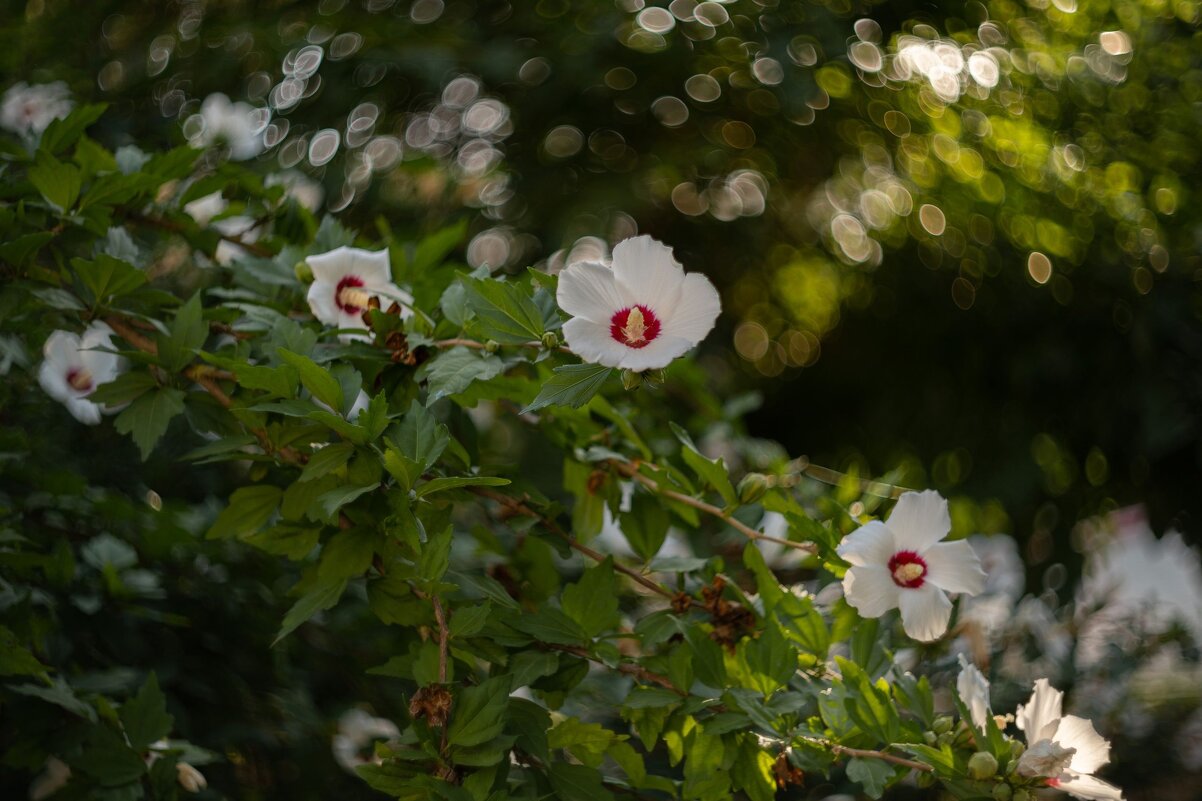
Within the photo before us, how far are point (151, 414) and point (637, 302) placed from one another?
0.29 meters

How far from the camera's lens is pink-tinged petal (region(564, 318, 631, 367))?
48 centimetres

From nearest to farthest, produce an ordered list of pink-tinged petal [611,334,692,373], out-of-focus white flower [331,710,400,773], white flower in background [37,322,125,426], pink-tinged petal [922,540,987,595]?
pink-tinged petal [611,334,692,373] < pink-tinged petal [922,540,987,595] < white flower in background [37,322,125,426] < out-of-focus white flower [331,710,400,773]

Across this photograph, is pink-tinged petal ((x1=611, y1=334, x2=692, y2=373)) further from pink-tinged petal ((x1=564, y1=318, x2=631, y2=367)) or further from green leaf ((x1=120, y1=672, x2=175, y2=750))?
green leaf ((x1=120, y1=672, x2=175, y2=750))

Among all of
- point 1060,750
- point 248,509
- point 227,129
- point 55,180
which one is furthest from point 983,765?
point 227,129

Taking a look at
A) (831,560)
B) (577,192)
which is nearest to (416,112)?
(577,192)

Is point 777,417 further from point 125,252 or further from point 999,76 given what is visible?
point 125,252

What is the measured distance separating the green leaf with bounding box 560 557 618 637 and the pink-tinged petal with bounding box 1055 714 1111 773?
240 millimetres

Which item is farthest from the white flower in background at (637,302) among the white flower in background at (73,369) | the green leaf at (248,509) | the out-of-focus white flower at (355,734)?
the out-of-focus white flower at (355,734)

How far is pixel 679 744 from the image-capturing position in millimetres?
590

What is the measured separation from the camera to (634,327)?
0.49m

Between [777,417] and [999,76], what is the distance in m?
0.60

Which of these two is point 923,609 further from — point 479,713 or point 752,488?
point 479,713

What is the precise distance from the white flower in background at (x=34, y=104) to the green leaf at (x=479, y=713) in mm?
923

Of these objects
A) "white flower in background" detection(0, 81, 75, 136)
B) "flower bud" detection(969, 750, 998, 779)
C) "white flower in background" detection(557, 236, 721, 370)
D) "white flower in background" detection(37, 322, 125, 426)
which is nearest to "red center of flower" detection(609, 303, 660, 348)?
"white flower in background" detection(557, 236, 721, 370)
